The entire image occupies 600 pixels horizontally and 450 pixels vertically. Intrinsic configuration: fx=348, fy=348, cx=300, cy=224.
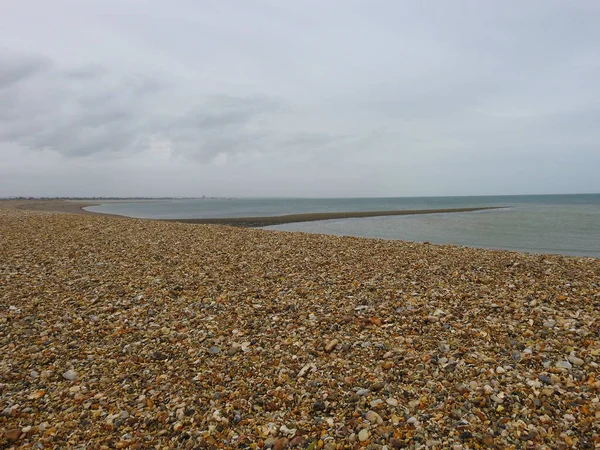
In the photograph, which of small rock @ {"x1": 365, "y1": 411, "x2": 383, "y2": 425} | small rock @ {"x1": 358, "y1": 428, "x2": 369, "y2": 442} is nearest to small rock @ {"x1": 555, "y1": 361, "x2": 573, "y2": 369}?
small rock @ {"x1": 365, "y1": 411, "x2": 383, "y2": 425}

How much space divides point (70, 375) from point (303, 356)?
11.3 ft

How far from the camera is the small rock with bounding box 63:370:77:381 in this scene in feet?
16.6

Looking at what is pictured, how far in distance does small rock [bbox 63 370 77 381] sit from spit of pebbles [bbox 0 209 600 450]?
4 cm

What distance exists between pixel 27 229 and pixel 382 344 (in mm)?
19758

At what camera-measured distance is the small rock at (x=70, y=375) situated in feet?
16.6

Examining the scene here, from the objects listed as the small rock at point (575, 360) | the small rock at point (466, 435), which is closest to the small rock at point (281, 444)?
the small rock at point (466, 435)

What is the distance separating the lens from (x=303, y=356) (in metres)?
5.47

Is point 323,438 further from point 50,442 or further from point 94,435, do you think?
point 50,442

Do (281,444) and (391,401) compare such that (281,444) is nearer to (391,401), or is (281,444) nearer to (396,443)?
(396,443)

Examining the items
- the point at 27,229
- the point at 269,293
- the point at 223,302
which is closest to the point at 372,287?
the point at 269,293

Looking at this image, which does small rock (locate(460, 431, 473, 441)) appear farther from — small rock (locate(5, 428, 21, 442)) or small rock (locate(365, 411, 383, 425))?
small rock (locate(5, 428, 21, 442))

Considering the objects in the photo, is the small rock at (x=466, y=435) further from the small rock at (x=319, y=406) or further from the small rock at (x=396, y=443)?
the small rock at (x=319, y=406)

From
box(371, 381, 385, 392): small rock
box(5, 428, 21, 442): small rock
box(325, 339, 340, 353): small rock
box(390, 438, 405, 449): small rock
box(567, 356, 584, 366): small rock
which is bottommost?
box(5, 428, 21, 442): small rock

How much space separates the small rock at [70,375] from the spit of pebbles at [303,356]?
39mm
